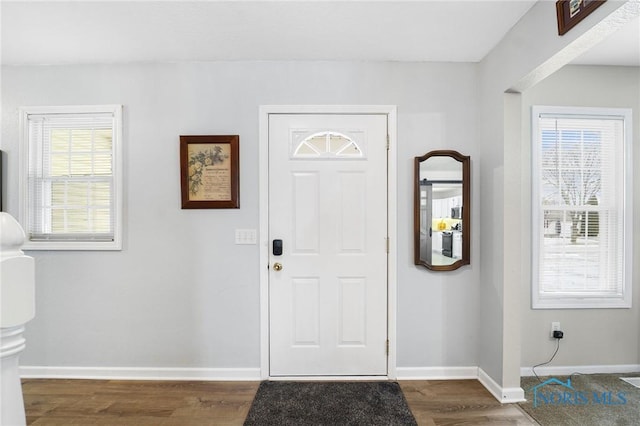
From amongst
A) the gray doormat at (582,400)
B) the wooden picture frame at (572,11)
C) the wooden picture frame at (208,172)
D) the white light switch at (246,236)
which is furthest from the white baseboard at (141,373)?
the wooden picture frame at (572,11)

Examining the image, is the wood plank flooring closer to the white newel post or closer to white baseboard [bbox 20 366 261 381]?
white baseboard [bbox 20 366 261 381]

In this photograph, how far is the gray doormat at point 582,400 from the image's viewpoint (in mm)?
2098

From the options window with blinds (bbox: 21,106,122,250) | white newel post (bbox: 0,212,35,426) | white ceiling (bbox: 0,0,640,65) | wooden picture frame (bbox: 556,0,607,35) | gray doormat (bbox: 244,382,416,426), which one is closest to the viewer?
white newel post (bbox: 0,212,35,426)

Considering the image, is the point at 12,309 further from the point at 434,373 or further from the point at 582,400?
the point at 582,400

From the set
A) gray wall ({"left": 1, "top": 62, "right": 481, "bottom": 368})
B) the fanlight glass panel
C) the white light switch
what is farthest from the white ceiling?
the white light switch

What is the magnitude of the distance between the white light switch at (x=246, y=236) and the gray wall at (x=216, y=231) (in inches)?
1.9

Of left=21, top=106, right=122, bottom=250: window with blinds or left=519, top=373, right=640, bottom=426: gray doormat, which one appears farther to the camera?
left=21, top=106, right=122, bottom=250: window with blinds

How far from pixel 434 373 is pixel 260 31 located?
288 centimetres

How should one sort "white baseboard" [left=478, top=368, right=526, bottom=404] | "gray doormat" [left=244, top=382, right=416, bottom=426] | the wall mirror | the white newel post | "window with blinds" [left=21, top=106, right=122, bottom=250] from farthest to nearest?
"window with blinds" [left=21, top=106, right=122, bottom=250], the wall mirror, "white baseboard" [left=478, top=368, right=526, bottom=404], "gray doormat" [left=244, top=382, right=416, bottom=426], the white newel post

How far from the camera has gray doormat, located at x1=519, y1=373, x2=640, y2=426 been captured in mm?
2098

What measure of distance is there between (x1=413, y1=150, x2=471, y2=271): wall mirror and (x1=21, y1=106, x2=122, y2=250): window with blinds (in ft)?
8.18

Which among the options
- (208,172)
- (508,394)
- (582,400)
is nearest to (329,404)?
(508,394)

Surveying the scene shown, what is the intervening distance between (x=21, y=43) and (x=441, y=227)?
341 cm

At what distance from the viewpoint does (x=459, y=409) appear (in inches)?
86.7
